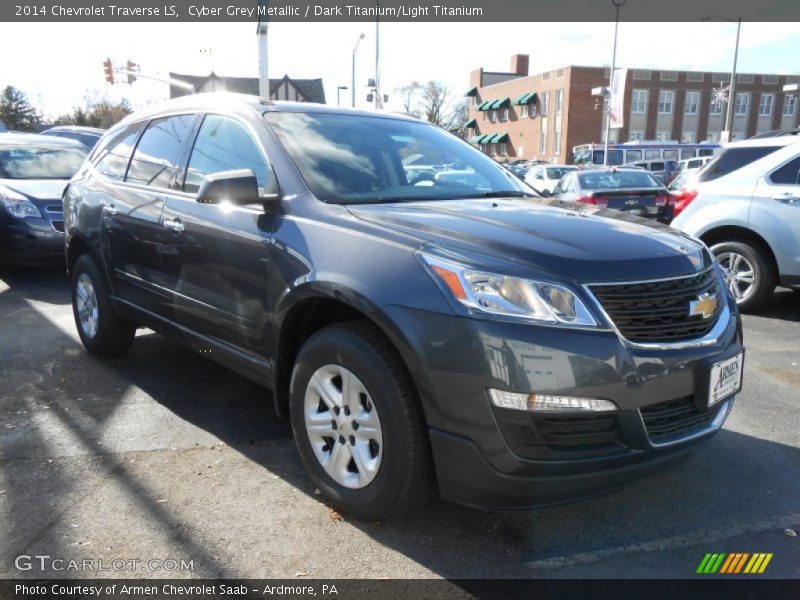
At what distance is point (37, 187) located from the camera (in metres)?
8.40

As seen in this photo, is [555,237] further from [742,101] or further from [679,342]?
[742,101]

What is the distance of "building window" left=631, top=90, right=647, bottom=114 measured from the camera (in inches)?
2140

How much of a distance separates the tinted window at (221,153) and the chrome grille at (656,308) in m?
1.80

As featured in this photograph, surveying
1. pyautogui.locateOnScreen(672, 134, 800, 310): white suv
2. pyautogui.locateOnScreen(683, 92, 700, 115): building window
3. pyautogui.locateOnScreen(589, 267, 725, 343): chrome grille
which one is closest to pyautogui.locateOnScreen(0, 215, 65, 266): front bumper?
pyautogui.locateOnScreen(672, 134, 800, 310): white suv

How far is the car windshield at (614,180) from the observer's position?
11.7 metres

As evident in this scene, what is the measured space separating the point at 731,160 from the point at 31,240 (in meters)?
7.97

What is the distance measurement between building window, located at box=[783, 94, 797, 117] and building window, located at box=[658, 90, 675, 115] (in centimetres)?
1036

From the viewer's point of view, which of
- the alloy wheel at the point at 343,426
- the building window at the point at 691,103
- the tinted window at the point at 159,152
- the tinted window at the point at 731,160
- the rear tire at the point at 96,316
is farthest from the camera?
the building window at the point at 691,103

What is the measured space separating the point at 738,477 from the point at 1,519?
3440mm

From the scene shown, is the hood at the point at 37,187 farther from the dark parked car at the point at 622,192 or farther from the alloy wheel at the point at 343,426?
the dark parked car at the point at 622,192

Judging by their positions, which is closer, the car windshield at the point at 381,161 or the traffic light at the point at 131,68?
the car windshield at the point at 381,161

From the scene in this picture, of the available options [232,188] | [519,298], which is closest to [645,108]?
[232,188]

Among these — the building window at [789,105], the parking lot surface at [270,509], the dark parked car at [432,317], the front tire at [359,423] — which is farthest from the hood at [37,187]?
the building window at [789,105]

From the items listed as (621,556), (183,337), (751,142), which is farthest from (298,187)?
(751,142)
